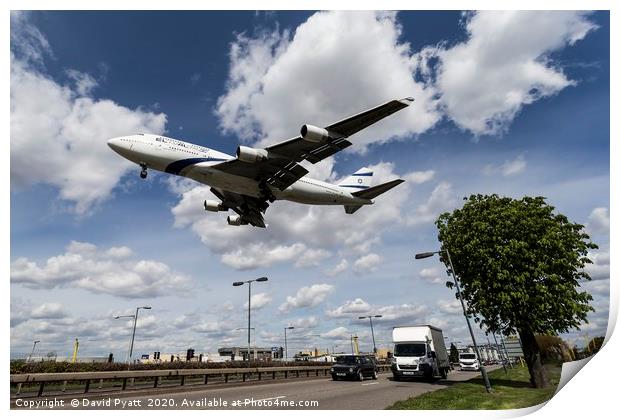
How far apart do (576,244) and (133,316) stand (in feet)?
165

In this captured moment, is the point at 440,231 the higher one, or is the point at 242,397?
the point at 440,231

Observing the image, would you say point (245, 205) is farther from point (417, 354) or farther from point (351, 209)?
point (417, 354)

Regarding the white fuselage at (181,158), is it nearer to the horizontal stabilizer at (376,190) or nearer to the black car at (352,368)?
the horizontal stabilizer at (376,190)

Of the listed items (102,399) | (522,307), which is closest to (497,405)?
(522,307)

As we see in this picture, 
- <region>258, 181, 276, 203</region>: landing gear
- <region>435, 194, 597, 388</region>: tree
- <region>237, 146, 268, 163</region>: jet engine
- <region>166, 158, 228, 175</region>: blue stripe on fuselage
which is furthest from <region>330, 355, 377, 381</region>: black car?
<region>166, 158, 228, 175</region>: blue stripe on fuselage

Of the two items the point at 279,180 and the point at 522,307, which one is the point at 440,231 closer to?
the point at 522,307

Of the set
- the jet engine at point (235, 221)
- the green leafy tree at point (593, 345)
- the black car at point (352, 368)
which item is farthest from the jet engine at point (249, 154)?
the green leafy tree at point (593, 345)

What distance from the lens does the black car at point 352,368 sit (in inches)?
1037

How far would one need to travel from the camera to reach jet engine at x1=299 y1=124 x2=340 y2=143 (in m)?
22.0

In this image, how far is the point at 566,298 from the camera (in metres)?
21.7

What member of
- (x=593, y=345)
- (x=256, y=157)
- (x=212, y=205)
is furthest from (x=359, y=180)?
(x=593, y=345)

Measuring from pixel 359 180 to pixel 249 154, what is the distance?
19.0m

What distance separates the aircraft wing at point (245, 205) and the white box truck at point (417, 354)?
1489 cm

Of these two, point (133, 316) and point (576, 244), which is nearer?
point (576, 244)
